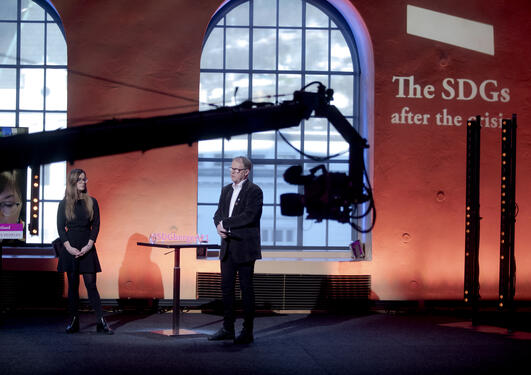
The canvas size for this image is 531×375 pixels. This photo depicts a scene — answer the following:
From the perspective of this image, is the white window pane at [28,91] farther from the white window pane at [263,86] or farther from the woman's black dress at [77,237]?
the white window pane at [263,86]

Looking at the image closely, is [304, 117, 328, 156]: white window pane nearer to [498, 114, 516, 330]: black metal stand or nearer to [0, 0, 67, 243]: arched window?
[498, 114, 516, 330]: black metal stand

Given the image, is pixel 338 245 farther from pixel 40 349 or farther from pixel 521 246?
pixel 40 349

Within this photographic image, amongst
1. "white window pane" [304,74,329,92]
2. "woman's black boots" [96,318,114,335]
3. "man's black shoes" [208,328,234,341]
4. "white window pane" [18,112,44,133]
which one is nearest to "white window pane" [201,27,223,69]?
"white window pane" [304,74,329,92]

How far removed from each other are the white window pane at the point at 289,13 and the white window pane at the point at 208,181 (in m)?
2.06

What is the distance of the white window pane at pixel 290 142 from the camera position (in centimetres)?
808

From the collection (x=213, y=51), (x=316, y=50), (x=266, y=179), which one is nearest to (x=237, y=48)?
(x=213, y=51)

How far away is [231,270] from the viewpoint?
18.6 ft

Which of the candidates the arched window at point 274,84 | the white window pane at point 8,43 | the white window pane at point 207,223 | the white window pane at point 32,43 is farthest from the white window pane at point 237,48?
the white window pane at point 8,43

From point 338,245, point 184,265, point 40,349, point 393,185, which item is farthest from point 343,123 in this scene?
point 40,349

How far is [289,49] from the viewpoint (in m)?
8.13

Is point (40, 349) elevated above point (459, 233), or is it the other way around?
point (459, 233)

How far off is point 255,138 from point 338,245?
1.76m

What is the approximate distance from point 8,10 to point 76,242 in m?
3.71

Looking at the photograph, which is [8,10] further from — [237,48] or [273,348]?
[273,348]
